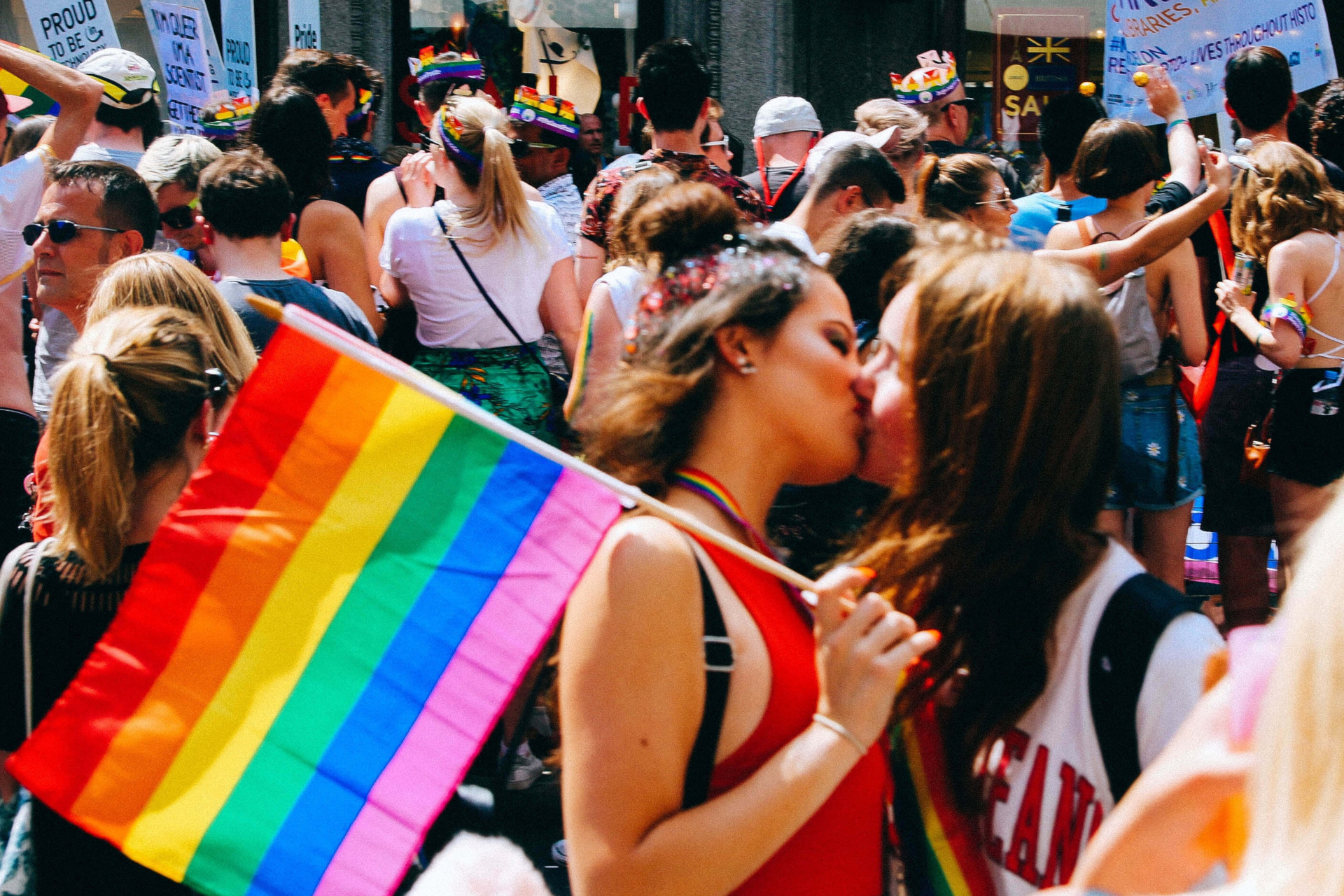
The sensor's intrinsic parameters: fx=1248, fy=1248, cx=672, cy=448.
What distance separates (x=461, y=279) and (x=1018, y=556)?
3031mm

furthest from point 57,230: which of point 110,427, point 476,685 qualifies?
point 476,685

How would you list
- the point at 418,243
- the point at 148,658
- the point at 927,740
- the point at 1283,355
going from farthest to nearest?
1. the point at 1283,355
2. the point at 418,243
3. the point at 148,658
4. the point at 927,740

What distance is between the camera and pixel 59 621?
2.15 metres

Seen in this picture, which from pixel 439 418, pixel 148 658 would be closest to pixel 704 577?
pixel 439 418

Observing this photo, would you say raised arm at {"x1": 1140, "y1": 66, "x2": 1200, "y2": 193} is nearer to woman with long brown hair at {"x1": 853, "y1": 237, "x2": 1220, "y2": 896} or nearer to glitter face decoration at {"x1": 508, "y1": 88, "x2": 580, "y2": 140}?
glitter face decoration at {"x1": 508, "y1": 88, "x2": 580, "y2": 140}

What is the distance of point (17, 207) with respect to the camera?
391 centimetres

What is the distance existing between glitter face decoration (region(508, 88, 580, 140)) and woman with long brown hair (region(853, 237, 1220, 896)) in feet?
13.9

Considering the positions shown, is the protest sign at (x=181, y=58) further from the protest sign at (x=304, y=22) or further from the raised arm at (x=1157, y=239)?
the raised arm at (x=1157, y=239)

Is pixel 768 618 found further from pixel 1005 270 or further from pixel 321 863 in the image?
pixel 321 863

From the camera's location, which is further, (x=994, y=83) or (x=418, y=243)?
(x=994, y=83)

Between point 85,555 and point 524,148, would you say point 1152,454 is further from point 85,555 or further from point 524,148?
point 85,555

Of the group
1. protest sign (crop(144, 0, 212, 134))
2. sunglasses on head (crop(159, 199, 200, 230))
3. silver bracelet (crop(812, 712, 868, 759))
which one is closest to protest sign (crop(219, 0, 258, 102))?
protest sign (crop(144, 0, 212, 134))

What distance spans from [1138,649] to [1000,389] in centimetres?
36

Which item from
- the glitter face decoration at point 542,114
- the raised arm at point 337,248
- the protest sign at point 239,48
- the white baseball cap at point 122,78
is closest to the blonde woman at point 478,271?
the raised arm at point 337,248
